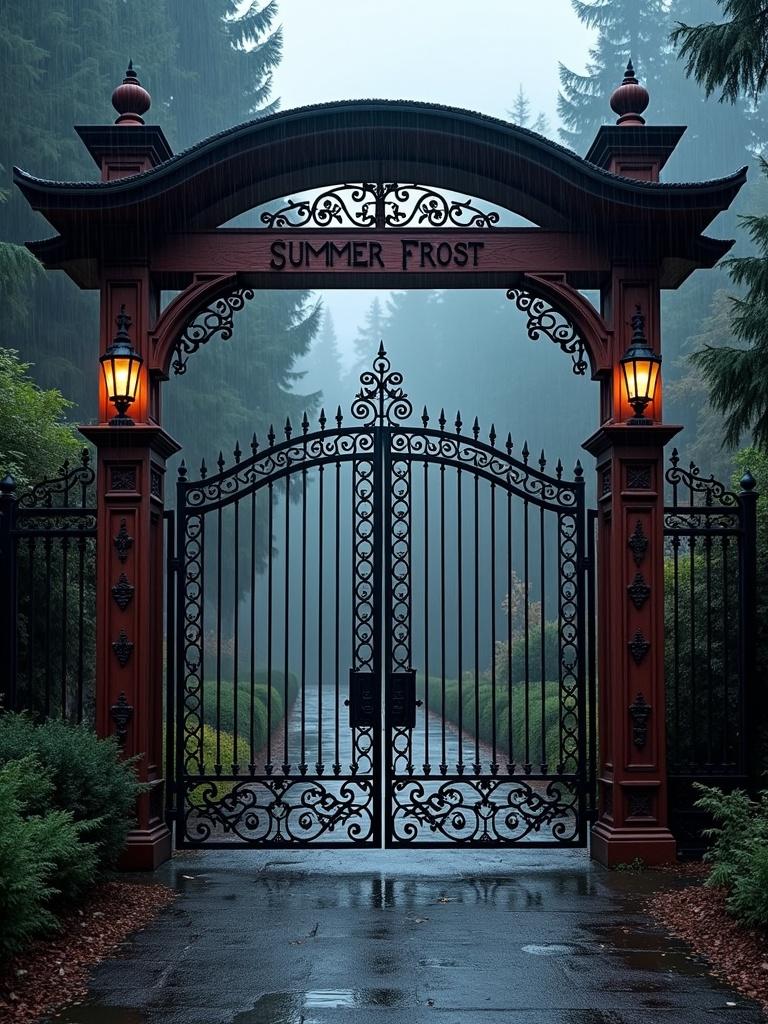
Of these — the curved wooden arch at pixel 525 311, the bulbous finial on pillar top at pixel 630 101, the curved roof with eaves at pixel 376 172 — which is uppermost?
the bulbous finial on pillar top at pixel 630 101

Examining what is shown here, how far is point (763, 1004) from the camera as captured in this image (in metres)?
5.78

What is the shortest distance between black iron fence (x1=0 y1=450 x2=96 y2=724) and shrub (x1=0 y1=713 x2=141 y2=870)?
81 cm

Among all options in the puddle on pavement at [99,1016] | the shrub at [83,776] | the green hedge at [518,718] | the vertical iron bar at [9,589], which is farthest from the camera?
the green hedge at [518,718]

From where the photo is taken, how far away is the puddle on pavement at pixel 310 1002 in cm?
550

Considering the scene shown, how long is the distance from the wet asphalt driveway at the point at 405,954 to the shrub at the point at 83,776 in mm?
665

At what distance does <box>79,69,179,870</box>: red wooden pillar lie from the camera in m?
9.25

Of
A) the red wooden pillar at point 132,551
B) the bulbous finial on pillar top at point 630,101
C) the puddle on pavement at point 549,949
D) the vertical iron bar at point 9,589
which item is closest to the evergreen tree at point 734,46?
the bulbous finial on pillar top at point 630,101

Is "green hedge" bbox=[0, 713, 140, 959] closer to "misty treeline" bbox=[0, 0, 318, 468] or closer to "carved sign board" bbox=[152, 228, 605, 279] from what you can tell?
"carved sign board" bbox=[152, 228, 605, 279]

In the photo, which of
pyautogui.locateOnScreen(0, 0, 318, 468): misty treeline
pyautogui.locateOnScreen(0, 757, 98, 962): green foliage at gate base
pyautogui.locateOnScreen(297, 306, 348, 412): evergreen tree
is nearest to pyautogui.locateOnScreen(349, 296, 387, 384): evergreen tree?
pyautogui.locateOnScreen(297, 306, 348, 412): evergreen tree

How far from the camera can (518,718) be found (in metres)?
19.1

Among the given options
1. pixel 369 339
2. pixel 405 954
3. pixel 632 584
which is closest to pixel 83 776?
pixel 405 954

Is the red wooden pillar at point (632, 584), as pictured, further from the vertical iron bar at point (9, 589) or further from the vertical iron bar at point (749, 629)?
the vertical iron bar at point (9, 589)

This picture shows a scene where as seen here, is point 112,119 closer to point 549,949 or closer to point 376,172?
point 376,172

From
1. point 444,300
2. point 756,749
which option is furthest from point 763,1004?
point 444,300
